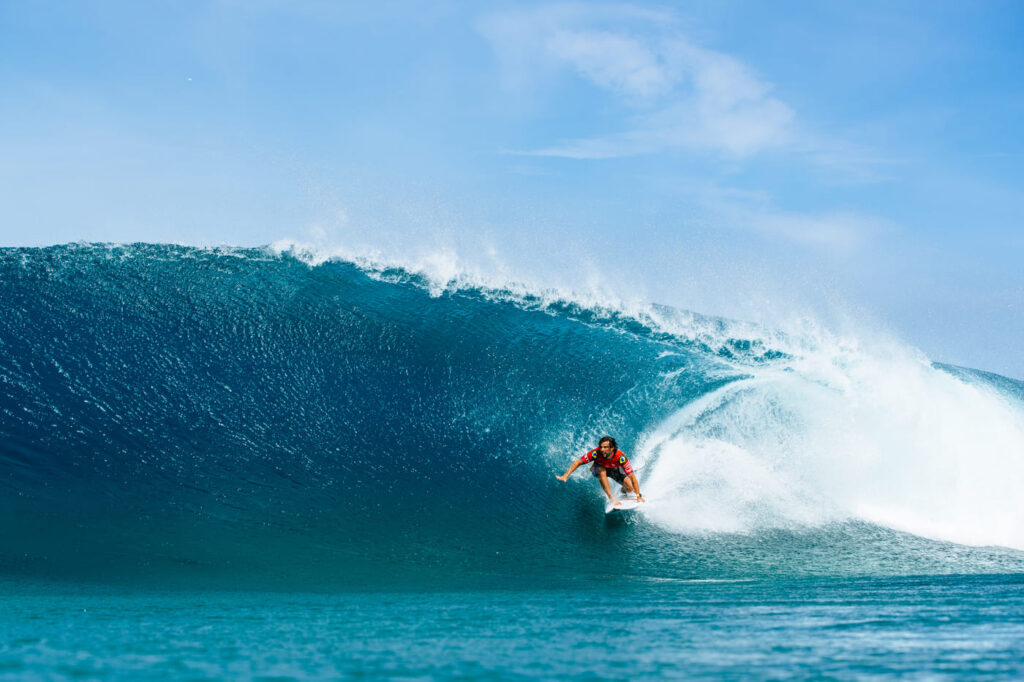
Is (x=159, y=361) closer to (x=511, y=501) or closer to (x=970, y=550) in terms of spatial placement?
(x=511, y=501)

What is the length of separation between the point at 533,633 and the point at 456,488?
15.9ft

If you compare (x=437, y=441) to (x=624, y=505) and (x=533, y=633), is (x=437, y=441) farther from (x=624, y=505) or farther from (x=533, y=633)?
(x=533, y=633)

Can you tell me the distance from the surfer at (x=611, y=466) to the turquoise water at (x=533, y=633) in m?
2.80

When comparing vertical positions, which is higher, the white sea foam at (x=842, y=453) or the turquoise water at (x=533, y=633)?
the white sea foam at (x=842, y=453)

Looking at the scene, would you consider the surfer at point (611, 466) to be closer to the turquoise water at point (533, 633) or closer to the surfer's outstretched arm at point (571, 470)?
the surfer's outstretched arm at point (571, 470)

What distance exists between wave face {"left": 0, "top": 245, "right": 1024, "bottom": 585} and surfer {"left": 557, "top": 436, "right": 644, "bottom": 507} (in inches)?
12.9

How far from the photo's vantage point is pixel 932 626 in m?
4.55

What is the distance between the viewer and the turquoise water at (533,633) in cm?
385

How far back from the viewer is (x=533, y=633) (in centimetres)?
471

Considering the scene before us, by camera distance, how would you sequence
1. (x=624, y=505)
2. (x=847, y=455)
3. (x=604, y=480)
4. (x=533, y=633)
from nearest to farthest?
(x=533, y=633) < (x=624, y=505) < (x=604, y=480) < (x=847, y=455)

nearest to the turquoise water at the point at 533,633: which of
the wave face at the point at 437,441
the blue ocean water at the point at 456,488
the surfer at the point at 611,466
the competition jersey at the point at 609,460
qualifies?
the blue ocean water at the point at 456,488

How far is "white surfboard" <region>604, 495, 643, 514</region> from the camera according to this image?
9164 millimetres

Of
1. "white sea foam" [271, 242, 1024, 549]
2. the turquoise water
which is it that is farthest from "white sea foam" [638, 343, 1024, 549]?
the turquoise water

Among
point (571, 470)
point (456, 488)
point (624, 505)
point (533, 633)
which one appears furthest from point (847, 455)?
point (533, 633)
